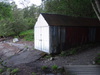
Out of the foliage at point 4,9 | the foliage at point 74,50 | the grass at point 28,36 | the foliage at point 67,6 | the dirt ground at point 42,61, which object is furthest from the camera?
the grass at point 28,36

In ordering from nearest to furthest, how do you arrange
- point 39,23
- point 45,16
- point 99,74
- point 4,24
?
point 99,74 < point 45,16 < point 39,23 < point 4,24

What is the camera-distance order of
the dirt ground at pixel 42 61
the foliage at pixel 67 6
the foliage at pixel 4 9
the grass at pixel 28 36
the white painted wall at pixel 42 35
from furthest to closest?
the grass at pixel 28 36, the foliage at pixel 67 6, the white painted wall at pixel 42 35, the foliage at pixel 4 9, the dirt ground at pixel 42 61

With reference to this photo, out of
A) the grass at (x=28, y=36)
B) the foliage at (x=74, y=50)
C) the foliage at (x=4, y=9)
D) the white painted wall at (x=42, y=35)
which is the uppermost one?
the foliage at (x=4, y=9)

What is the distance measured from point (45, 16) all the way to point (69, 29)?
2396 millimetres

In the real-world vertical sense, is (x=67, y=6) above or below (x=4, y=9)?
above

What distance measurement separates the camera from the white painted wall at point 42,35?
8883 millimetres

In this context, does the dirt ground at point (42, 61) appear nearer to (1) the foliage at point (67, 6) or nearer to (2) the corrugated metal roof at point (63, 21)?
(2) the corrugated metal roof at point (63, 21)

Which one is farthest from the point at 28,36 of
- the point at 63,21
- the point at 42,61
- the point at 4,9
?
the point at 42,61

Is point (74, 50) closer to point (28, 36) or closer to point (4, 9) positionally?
point (4, 9)

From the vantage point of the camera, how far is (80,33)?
32.9 ft

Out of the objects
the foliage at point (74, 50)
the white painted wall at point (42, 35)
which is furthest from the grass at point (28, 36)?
the foliage at point (74, 50)

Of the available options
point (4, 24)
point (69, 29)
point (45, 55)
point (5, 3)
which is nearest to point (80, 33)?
point (69, 29)

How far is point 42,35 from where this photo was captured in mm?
9578

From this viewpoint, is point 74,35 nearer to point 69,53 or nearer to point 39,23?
A: point 69,53
